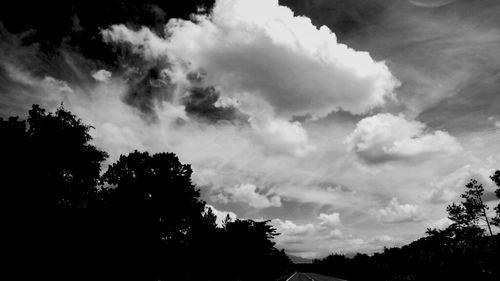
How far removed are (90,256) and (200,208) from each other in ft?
73.0

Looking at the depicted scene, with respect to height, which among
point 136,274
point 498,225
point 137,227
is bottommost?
point 136,274

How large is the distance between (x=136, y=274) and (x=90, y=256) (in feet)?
27.9

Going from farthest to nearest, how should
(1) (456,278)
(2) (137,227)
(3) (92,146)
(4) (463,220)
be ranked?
(4) (463,220) → (2) (137,227) → (3) (92,146) → (1) (456,278)

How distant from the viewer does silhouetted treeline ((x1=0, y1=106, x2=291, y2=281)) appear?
2147 centimetres

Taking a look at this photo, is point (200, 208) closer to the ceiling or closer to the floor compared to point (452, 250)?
closer to the ceiling

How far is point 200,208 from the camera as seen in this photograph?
45.5 meters

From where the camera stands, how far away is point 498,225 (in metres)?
50.5

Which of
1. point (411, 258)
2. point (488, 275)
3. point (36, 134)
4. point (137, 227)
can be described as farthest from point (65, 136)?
point (488, 275)

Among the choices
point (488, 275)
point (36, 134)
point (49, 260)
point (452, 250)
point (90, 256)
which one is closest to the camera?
point (488, 275)

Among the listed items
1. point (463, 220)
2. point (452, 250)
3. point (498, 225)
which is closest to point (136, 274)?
point (452, 250)

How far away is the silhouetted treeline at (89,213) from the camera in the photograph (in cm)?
2147

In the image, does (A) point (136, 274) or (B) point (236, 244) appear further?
(B) point (236, 244)

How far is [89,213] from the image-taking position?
25.8 metres

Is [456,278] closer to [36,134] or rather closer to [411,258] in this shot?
[411,258]
